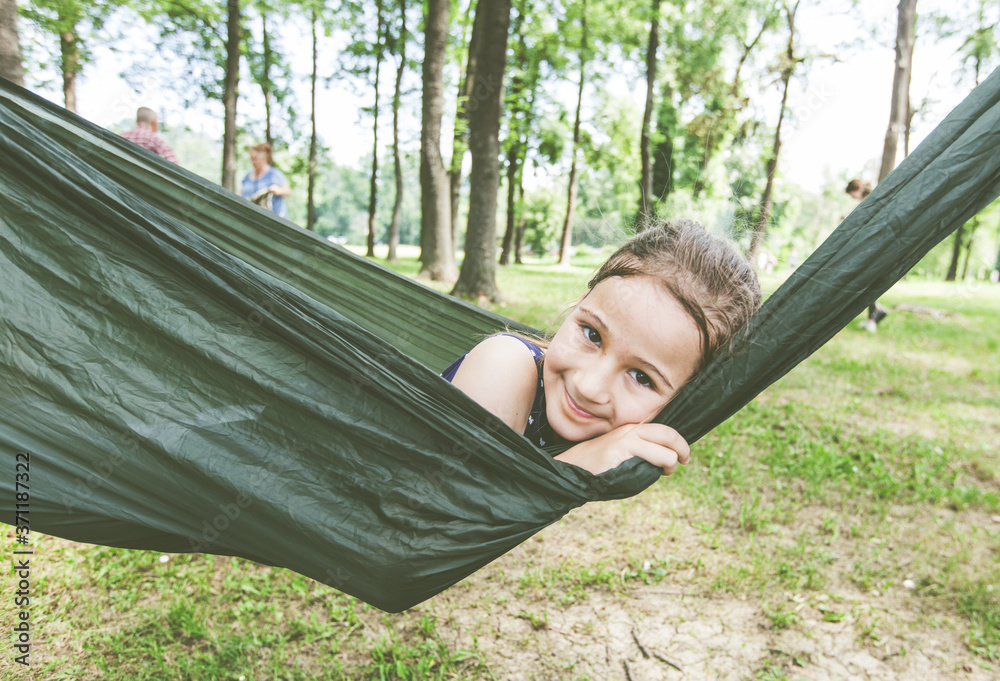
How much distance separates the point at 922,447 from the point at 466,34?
41.0ft

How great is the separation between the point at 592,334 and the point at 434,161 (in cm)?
768

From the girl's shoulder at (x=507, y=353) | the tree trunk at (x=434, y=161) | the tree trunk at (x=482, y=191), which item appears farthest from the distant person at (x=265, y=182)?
the girl's shoulder at (x=507, y=353)

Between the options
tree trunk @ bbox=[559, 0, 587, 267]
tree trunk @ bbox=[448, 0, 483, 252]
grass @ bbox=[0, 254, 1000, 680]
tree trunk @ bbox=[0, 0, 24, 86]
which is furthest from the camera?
tree trunk @ bbox=[559, 0, 587, 267]

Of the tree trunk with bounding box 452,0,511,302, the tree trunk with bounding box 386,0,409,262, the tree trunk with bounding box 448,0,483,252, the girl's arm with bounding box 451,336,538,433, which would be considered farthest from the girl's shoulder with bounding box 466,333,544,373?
the tree trunk with bounding box 386,0,409,262

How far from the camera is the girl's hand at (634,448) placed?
3.96ft

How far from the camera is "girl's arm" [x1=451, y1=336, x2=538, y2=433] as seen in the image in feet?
4.64

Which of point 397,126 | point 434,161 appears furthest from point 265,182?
point 397,126

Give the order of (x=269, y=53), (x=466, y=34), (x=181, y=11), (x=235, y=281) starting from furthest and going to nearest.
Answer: (x=269, y=53) < (x=466, y=34) < (x=181, y=11) < (x=235, y=281)

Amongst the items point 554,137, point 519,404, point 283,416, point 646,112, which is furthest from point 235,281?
point 554,137

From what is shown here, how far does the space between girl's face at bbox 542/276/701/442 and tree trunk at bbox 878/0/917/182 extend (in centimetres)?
754

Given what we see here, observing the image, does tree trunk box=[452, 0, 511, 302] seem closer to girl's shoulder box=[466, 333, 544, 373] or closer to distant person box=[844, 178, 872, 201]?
distant person box=[844, 178, 872, 201]

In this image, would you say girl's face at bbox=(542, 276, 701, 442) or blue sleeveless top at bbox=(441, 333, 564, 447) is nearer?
girl's face at bbox=(542, 276, 701, 442)

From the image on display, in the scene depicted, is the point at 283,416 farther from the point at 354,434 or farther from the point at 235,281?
the point at 235,281

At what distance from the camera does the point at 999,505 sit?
Answer: 9.23 feet
